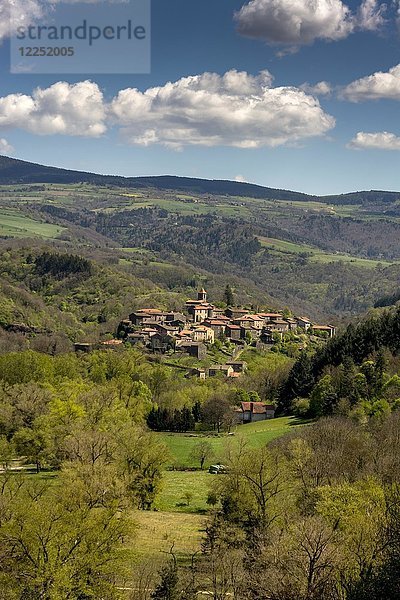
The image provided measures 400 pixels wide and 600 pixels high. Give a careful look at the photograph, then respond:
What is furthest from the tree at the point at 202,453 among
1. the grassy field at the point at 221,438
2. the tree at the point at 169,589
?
the tree at the point at 169,589

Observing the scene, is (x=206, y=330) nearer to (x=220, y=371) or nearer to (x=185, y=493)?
(x=220, y=371)

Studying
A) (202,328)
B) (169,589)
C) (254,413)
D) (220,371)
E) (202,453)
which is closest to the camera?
(169,589)

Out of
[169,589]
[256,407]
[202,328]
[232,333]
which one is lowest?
[232,333]

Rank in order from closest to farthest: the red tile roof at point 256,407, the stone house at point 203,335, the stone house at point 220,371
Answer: the red tile roof at point 256,407 < the stone house at point 220,371 < the stone house at point 203,335

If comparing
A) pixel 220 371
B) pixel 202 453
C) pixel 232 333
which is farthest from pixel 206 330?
pixel 202 453

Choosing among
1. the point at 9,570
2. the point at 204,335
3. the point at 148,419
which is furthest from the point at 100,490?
the point at 204,335

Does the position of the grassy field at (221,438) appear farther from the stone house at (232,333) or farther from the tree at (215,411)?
the stone house at (232,333)
